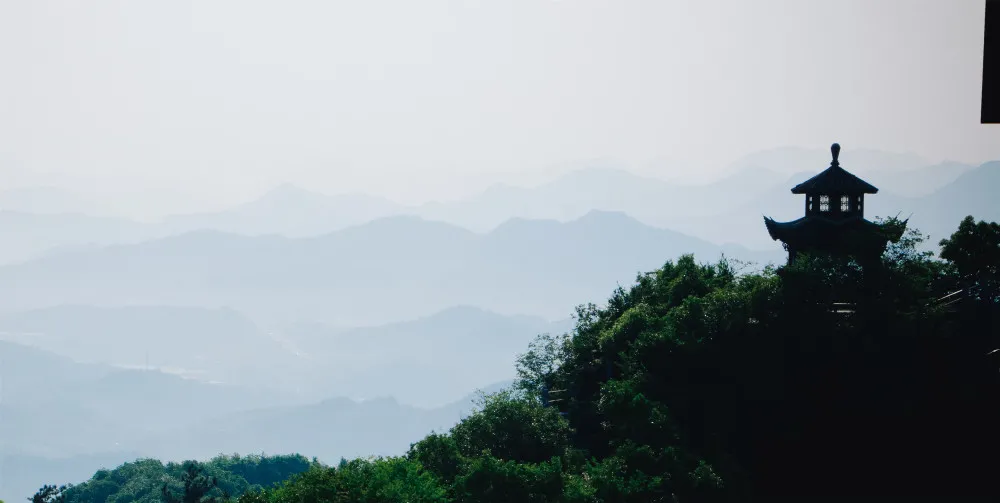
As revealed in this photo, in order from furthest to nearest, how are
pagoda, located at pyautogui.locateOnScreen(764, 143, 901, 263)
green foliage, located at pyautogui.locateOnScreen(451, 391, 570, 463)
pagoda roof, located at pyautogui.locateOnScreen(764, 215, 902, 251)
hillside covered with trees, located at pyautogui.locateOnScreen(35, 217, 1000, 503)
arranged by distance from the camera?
pagoda, located at pyautogui.locateOnScreen(764, 143, 901, 263), pagoda roof, located at pyautogui.locateOnScreen(764, 215, 902, 251), green foliage, located at pyautogui.locateOnScreen(451, 391, 570, 463), hillside covered with trees, located at pyautogui.locateOnScreen(35, 217, 1000, 503)

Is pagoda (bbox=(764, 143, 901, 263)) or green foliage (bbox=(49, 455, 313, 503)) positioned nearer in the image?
pagoda (bbox=(764, 143, 901, 263))

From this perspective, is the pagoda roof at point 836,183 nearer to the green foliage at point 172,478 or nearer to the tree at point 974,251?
the tree at point 974,251

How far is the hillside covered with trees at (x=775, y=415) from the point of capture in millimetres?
28953

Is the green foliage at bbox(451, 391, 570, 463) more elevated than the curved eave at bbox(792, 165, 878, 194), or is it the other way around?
the curved eave at bbox(792, 165, 878, 194)

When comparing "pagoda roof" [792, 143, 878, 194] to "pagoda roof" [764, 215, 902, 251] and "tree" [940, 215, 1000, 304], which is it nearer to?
"pagoda roof" [764, 215, 902, 251]

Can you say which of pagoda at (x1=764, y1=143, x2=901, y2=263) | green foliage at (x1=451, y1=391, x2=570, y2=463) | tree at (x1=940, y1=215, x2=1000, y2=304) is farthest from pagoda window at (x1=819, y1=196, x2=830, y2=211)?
green foliage at (x1=451, y1=391, x2=570, y2=463)

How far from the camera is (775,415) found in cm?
3198

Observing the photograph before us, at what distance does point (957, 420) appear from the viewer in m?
30.3

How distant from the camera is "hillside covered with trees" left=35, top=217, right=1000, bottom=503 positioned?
2895cm

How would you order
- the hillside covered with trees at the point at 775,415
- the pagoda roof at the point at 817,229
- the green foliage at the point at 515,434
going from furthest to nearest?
the pagoda roof at the point at 817,229 → the green foliage at the point at 515,434 → the hillside covered with trees at the point at 775,415

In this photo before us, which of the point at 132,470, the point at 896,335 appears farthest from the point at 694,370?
the point at 132,470

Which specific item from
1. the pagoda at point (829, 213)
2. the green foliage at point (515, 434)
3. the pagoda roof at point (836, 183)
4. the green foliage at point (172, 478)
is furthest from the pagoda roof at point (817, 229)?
the green foliage at point (172, 478)

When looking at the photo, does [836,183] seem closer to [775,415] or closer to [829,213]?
[829,213]

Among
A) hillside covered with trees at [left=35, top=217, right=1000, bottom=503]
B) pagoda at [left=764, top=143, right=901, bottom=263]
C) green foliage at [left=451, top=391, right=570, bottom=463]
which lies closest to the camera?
hillside covered with trees at [left=35, top=217, right=1000, bottom=503]
